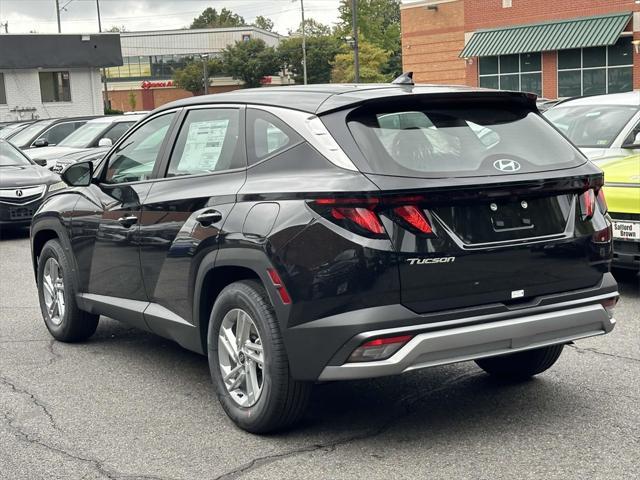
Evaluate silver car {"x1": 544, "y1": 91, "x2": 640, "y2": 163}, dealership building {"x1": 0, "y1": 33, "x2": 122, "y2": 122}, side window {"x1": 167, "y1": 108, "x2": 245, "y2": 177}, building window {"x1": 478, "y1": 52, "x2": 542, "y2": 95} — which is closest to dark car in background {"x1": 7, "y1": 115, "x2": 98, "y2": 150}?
silver car {"x1": 544, "y1": 91, "x2": 640, "y2": 163}

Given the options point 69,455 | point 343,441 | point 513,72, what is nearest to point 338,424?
point 343,441

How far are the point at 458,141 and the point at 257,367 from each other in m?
1.53

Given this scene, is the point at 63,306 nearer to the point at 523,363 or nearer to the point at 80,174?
the point at 80,174

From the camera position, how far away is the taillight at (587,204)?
195 inches

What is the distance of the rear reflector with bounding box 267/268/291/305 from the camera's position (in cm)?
455

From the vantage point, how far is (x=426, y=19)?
180 feet

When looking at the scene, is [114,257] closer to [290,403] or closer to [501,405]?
[290,403]

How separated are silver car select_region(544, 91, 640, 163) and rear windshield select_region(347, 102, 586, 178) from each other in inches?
174

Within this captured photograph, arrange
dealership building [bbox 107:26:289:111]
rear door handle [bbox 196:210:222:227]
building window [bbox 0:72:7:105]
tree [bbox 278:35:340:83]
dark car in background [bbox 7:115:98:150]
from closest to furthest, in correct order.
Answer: rear door handle [bbox 196:210:222:227] → dark car in background [bbox 7:115:98:150] → building window [bbox 0:72:7:105] → tree [bbox 278:35:340:83] → dealership building [bbox 107:26:289:111]

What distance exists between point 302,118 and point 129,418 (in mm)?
1950

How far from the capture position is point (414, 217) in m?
4.44

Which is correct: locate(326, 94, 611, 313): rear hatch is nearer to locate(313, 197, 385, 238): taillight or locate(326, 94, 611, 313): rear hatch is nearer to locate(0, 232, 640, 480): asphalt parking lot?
locate(313, 197, 385, 238): taillight

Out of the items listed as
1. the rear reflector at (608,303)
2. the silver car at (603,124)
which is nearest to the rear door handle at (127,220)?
the rear reflector at (608,303)

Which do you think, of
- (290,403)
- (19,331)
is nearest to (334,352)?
(290,403)
